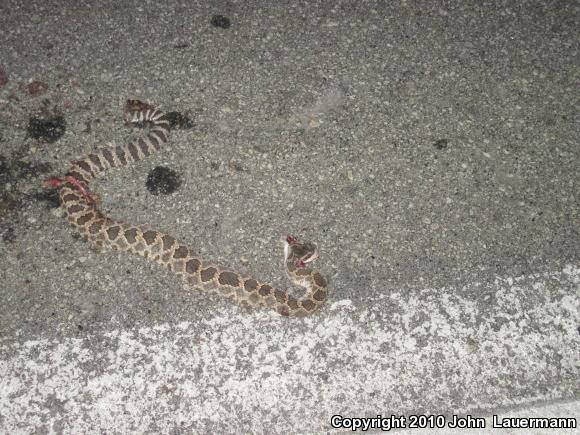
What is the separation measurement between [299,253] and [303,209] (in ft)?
2.08

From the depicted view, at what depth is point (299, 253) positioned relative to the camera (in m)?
4.42

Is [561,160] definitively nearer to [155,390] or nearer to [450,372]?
[450,372]

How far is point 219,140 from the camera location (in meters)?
5.29

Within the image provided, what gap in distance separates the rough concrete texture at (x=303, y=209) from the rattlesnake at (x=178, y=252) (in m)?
0.13

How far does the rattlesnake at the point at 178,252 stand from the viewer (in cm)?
428

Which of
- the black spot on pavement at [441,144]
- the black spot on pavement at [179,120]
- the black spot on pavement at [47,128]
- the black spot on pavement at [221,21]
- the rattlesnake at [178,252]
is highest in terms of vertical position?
the black spot on pavement at [221,21]

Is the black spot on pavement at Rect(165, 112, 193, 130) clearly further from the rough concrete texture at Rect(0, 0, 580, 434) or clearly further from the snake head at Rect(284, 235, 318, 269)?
the snake head at Rect(284, 235, 318, 269)

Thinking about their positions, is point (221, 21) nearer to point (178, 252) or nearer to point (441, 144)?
point (441, 144)

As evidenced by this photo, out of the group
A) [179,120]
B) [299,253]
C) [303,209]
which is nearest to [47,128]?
[179,120]

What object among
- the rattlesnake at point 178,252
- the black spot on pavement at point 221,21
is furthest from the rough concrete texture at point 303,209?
the rattlesnake at point 178,252

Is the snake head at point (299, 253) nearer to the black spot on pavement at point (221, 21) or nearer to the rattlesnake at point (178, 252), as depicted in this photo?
the rattlesnake at point (178, 252)

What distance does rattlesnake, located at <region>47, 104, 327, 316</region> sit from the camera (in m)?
4.28

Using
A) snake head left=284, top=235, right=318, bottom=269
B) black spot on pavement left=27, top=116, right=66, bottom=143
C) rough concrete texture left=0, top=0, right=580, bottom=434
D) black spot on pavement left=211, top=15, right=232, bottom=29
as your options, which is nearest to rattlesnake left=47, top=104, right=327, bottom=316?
snake head left=284, top=235, right=318, bottom=269

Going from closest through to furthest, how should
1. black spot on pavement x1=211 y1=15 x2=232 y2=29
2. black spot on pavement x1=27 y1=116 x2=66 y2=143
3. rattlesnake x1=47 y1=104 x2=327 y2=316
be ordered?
rattlesnake x1=47 y1=104 x2=327 y2=316
black spot on pavement x1=27 y1=116 x2=66 y2=143
black spot on pavement x1=211 y1=15 x2=232 y2=29
